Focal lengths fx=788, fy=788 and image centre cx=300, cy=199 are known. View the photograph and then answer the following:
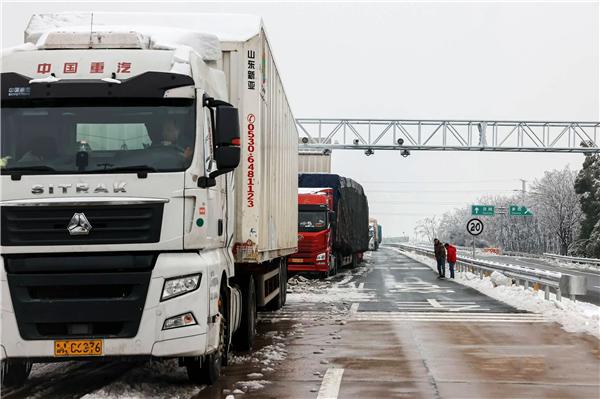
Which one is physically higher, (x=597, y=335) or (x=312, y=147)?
(x=312, y=147)

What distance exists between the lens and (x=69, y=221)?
748 cm

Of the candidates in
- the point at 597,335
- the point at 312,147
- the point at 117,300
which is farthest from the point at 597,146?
the point at 117,300

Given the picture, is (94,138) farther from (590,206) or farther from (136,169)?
(590,206)

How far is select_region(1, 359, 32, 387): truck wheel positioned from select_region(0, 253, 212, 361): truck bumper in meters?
1.35

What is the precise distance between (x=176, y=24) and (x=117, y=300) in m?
4.61

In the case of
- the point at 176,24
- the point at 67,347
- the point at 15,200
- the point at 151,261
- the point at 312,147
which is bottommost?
the point at 67,347

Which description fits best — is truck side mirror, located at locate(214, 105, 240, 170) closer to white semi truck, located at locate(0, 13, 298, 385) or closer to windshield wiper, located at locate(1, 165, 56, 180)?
white semi truck, located at locate(0, 13, 298, 385)

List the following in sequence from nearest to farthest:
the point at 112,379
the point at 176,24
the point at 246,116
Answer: the point at 112,379 → the point at 246,116 → the point at 176,24

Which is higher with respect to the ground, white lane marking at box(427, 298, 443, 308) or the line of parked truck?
the line of parked truck

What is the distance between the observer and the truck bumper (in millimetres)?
7449

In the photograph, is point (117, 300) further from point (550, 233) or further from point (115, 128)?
point (550, 233)

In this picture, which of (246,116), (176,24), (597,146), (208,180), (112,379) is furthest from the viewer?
(597,146)

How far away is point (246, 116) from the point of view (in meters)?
9.98

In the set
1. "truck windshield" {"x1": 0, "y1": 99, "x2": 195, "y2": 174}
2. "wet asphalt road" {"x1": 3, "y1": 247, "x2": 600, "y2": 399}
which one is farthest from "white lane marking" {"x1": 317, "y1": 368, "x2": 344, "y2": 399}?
"truck windshield" {"x1": 0, "y1": 99, "x2": 195, "y2": 174}
